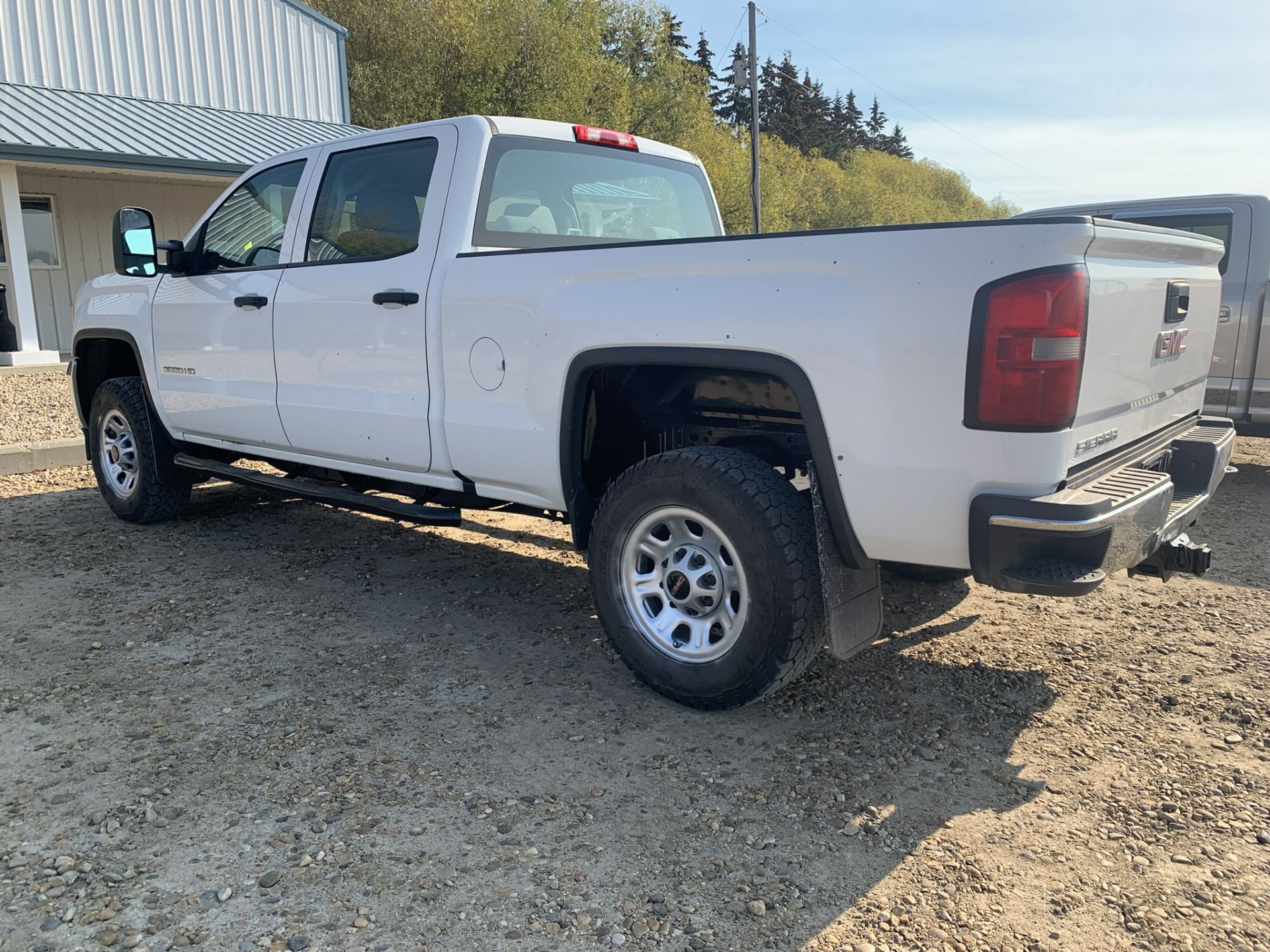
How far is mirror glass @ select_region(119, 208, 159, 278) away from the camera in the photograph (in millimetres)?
5176

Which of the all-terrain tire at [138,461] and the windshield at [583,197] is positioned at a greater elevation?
the windshield at [583,197]

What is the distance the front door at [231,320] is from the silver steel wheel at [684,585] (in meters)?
2.29

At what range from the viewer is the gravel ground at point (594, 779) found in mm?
2354

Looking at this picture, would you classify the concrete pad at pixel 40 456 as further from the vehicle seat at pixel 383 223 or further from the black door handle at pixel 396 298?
the black door handle at pixel 396 298

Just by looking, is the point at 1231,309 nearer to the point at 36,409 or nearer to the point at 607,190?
the point at 607,190

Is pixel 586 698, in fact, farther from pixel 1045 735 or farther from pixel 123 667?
pixel 123 667

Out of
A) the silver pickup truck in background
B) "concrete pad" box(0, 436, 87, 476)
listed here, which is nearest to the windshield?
the silver pickup truck in background

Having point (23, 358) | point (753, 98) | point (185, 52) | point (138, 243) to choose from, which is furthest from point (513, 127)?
Result: point (753, 98)

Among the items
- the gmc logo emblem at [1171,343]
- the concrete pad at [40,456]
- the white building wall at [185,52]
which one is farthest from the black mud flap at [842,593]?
the white building wall at [185,52]

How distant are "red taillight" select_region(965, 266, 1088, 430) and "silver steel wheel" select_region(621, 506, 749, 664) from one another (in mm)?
989

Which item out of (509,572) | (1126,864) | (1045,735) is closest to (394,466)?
(509,572)

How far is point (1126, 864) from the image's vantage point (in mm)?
2543

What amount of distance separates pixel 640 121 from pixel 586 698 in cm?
3864

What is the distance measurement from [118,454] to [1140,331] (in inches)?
227
